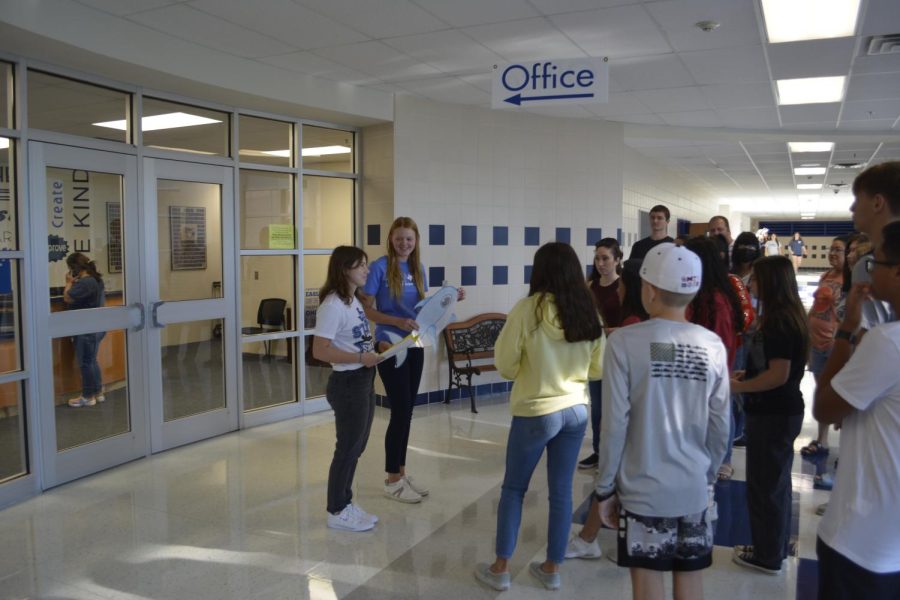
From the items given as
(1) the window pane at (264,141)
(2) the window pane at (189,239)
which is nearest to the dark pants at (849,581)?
(2) the window pane at (189,239)

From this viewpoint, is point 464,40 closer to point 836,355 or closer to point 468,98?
point 468,98

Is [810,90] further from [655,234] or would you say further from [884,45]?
[655,234]

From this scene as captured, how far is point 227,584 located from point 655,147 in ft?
26.6

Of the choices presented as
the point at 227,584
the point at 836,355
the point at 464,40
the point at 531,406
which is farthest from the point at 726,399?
the point at 464,40

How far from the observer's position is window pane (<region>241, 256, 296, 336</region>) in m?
5.70

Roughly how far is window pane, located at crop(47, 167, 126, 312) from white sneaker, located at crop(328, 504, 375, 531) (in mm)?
2176

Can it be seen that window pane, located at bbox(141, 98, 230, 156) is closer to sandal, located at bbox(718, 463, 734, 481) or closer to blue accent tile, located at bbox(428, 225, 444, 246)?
blue accent tile, located at bbox(428, 225, 444, 246)

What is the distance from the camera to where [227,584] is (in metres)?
3.01

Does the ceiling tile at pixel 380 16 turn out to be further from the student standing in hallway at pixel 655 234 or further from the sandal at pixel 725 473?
the sandal at pixel 725 473

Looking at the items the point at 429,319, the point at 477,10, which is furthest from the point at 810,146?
the point at 429,319

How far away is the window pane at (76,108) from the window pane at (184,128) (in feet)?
0.60

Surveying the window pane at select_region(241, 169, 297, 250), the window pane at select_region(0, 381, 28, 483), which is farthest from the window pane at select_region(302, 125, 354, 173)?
the window pane at select_region(0, 381, 28, 483)

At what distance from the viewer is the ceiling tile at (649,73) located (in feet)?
16.8

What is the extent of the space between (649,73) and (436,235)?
230 cm
